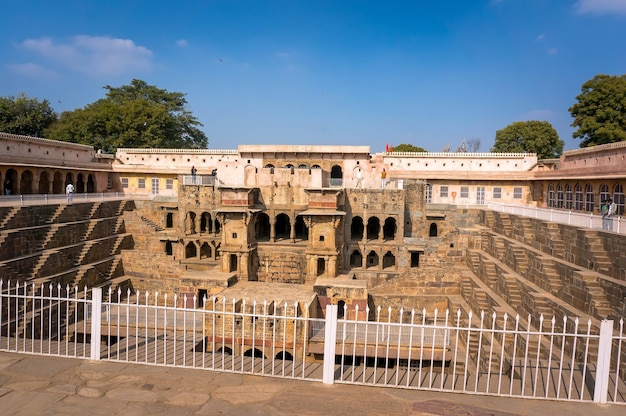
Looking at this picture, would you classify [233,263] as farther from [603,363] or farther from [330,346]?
A: [603,363]

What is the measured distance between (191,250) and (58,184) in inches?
569

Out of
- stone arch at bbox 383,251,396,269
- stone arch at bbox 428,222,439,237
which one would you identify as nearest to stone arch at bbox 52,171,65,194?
stone arch at bbox 383,251,396,269

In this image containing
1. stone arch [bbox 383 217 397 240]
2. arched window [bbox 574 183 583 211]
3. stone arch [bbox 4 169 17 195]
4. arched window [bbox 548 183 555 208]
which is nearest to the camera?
arched window [bbox 574 183 583 211]

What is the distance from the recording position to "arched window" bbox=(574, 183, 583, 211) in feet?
87.1

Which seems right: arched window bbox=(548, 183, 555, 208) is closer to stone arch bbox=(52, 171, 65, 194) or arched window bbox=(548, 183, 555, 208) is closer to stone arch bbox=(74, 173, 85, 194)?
stone arch bbox=(52, 171, 65, 194)

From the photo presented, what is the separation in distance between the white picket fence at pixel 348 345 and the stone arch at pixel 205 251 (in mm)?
4743

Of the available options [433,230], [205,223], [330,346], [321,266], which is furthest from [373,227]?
[330,346]

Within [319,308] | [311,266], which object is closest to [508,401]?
[319,308]

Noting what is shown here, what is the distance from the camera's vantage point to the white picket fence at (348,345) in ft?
22.5

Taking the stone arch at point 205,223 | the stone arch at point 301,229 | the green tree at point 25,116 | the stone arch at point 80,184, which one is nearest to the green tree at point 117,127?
the green tree at point 25,116

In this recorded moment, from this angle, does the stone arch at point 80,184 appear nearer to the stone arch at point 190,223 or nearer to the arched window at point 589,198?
the stone arch at point 190,223

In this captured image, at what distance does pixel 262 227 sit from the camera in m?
28.1

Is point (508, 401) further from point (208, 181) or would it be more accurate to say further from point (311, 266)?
point (208, 181)

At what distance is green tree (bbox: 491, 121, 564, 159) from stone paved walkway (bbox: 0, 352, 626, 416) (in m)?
47.3
